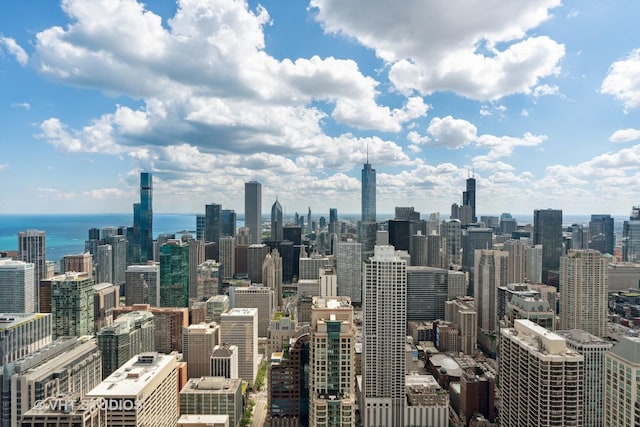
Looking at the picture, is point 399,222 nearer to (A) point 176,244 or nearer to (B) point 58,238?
(A) point 176,244

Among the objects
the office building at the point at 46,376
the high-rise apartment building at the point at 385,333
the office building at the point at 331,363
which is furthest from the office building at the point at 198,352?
the office building at the point at 331,363

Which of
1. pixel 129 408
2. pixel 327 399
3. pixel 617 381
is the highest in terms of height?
pixel 617 381

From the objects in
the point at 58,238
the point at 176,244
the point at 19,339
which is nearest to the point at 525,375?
the point at 19,339

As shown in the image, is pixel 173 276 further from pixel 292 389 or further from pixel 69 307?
pixel 292 389

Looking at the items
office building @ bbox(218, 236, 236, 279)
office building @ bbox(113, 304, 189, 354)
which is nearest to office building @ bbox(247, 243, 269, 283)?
office building @ bbox(218, 236, 236, 279)

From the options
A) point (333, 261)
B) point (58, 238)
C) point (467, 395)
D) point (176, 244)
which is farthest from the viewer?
point (333, 261)
